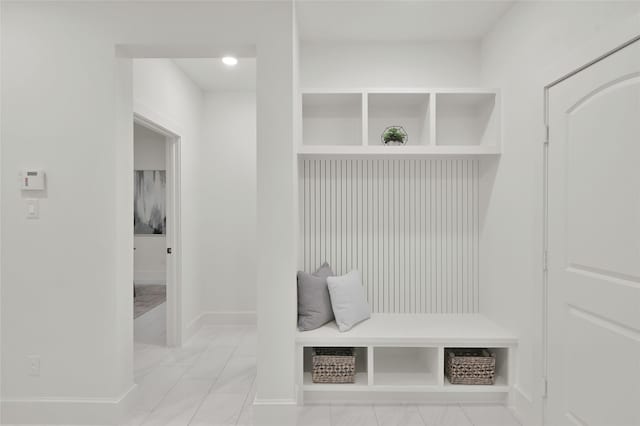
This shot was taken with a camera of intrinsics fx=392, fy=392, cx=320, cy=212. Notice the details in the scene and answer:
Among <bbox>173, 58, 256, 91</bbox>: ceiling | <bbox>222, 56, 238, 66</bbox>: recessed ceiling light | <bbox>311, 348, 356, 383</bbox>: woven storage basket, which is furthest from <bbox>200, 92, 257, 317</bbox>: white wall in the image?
<bbox>311, 348, 356, 383</bbox>: woven storage basket

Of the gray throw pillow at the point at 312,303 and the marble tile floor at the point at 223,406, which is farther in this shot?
the gray throw pillow at the point at 312,303

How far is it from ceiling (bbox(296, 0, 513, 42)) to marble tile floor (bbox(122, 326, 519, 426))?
8.70ft

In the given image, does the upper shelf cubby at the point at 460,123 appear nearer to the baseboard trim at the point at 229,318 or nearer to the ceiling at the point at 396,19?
the ceiling at the point at 396,19

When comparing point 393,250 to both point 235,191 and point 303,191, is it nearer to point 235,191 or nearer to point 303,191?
point 303,191

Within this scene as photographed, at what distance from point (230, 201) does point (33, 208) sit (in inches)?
84.0

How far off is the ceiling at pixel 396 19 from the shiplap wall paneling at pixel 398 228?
0.95 meters

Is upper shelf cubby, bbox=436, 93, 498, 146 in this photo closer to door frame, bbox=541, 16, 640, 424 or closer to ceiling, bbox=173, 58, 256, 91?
door frame, bbox=541, 16, 640, 424

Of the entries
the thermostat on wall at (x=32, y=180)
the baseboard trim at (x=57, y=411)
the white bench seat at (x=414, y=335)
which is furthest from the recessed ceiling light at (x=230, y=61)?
the baseboard trim at (x=57, y=411)

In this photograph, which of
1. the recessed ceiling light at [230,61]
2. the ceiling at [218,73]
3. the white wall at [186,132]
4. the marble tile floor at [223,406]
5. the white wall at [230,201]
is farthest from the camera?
the white wall at [230,201]

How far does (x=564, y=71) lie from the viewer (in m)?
2.01

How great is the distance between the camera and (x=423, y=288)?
3.14 meters

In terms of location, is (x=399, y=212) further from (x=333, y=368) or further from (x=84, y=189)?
(x=84, y=189)

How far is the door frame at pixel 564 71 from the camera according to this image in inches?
63.3

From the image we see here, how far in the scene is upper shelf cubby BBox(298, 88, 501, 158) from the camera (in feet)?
9.15
